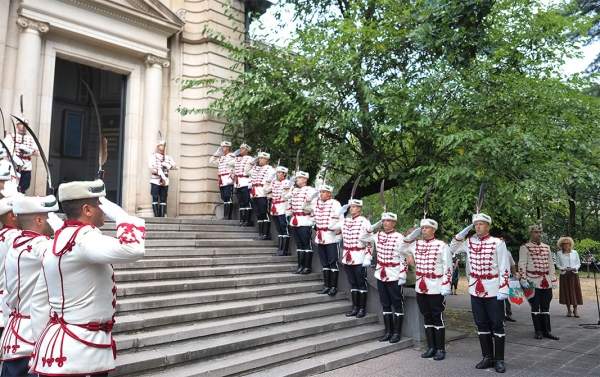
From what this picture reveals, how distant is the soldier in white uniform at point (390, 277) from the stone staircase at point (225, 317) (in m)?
0.31

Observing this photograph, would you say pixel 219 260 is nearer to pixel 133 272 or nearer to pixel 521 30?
pixel 133 272

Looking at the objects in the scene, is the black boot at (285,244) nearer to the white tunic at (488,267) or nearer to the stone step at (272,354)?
the stone step at (272,354)

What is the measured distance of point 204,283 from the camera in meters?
8.32

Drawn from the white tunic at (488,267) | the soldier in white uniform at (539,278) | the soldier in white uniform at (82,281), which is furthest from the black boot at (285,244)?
the soldier in white uniform at (82,281)

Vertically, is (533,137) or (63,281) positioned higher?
(533,137)

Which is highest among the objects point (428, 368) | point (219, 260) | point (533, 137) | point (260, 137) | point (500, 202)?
point (260, 137)

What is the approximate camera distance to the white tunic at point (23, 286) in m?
3.95

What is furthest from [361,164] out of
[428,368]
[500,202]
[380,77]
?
[428,368]

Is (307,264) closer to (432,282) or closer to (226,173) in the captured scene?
(432,282)

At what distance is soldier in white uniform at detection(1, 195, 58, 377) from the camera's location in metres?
3.96

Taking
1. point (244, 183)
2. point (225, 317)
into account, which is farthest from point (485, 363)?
point (244, 183)

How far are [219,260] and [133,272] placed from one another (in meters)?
2.05

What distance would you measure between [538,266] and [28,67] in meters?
12.7

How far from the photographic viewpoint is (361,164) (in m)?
11.6
